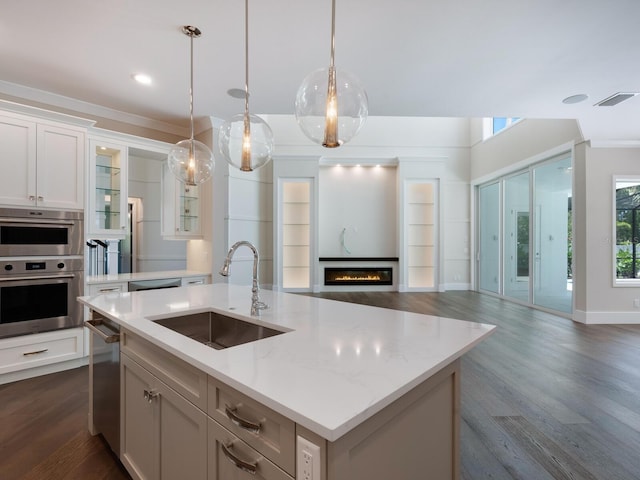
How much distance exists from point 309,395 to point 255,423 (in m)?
0.19

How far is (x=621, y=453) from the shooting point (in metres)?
1.83

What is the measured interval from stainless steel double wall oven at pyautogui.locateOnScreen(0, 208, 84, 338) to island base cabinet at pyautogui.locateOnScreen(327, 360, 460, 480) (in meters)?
3.31

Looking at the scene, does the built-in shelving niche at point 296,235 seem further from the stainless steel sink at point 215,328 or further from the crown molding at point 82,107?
the stainless steel sink at point 215,328

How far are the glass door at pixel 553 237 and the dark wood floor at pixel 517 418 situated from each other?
151cm

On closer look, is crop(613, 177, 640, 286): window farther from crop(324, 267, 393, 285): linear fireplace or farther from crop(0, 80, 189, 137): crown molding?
crop(0, 80, 189, 137): crown molding

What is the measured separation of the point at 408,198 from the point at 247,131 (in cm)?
593

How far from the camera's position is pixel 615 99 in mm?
3779

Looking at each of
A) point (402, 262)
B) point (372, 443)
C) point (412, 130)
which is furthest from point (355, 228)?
point (372, 443)

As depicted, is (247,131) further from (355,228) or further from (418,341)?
(355,228)

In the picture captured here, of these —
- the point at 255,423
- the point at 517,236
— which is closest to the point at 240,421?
the point at 255,423

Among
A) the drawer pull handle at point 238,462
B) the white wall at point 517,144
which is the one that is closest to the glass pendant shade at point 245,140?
the drawer pull handle at point 238,462

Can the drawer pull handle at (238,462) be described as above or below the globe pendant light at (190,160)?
A: below

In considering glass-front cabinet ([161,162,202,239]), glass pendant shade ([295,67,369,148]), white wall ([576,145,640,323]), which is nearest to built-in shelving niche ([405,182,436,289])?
white wall ([576,145,640,323])

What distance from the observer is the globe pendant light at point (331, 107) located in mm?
1446
